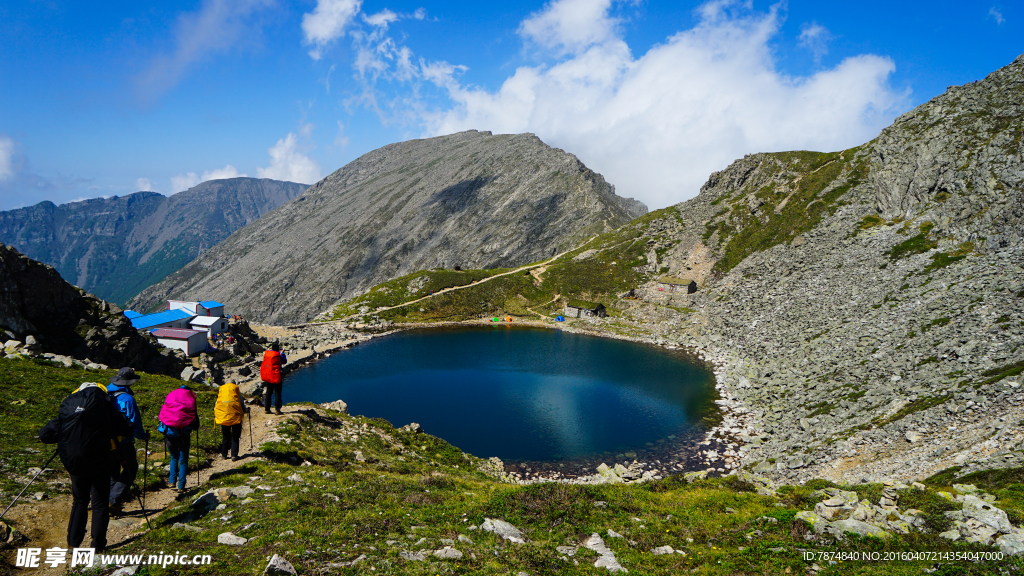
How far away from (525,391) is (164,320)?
203ft

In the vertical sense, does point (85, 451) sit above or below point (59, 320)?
below

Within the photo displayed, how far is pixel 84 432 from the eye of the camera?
8.88 m

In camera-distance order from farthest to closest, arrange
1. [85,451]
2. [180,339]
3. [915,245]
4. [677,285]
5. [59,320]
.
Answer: [677,285], [915,245], [180,339], [59,320], [85,451]

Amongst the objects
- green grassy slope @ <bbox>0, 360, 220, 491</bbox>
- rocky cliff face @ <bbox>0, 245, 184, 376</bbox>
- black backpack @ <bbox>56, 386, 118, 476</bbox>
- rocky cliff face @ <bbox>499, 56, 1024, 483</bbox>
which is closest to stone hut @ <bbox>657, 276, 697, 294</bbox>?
rocky cliff face @ <bbox>499, 56, 1024, 483</bbox>

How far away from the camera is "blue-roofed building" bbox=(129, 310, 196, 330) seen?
65.6 m

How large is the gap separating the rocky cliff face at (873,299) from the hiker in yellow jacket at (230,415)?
33470 mm

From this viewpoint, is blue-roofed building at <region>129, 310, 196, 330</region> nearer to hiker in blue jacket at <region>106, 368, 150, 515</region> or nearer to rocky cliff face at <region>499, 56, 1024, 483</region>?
hiker in blue jacket at <region>106, 368, 150, 515</region>

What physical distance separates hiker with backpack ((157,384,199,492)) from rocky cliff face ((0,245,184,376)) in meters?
23.3

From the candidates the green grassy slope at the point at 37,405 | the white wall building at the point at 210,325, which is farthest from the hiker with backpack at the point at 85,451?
the white wall building at the point at 210,325

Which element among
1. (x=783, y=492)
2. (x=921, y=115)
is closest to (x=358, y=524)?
(x=783, y=492)

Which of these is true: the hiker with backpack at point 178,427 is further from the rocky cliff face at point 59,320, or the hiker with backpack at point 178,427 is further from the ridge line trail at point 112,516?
the rocky cliff face at point 59,320

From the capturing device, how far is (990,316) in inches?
1452

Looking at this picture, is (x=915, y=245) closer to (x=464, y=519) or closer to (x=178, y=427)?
(x=464, y=519)

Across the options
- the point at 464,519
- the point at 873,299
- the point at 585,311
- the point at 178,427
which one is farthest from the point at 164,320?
the point at 873,299
